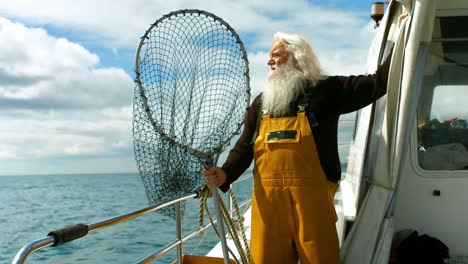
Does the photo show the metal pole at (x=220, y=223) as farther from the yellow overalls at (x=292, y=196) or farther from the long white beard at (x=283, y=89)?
the long white beard at (x=283, y=89)

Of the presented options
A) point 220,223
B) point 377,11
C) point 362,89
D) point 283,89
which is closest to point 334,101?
point 362,89

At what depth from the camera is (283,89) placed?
291 cm

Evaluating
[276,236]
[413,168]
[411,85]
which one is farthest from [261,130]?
[413,168]

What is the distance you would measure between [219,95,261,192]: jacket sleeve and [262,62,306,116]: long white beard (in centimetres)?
17

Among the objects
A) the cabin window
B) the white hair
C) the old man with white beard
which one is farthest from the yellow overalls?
the cabin window

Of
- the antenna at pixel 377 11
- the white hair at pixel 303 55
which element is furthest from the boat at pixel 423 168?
the antenna at pixel 377 11

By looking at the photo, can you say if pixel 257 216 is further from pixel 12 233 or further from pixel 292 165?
pixel 12 233

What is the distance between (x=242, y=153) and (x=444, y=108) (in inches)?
58.5

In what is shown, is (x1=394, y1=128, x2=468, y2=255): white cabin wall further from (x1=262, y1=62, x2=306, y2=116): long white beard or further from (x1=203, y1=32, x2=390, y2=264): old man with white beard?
(x1=262, y1=62, x2=306, y2=116): long white beard

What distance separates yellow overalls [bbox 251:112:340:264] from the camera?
9.11 feet

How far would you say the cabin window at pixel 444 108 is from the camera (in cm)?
340

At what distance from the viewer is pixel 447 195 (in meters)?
3.51

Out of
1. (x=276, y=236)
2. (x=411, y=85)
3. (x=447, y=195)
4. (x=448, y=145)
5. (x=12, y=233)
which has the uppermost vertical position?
(x=411, y=85)

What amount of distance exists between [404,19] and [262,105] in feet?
3.13
